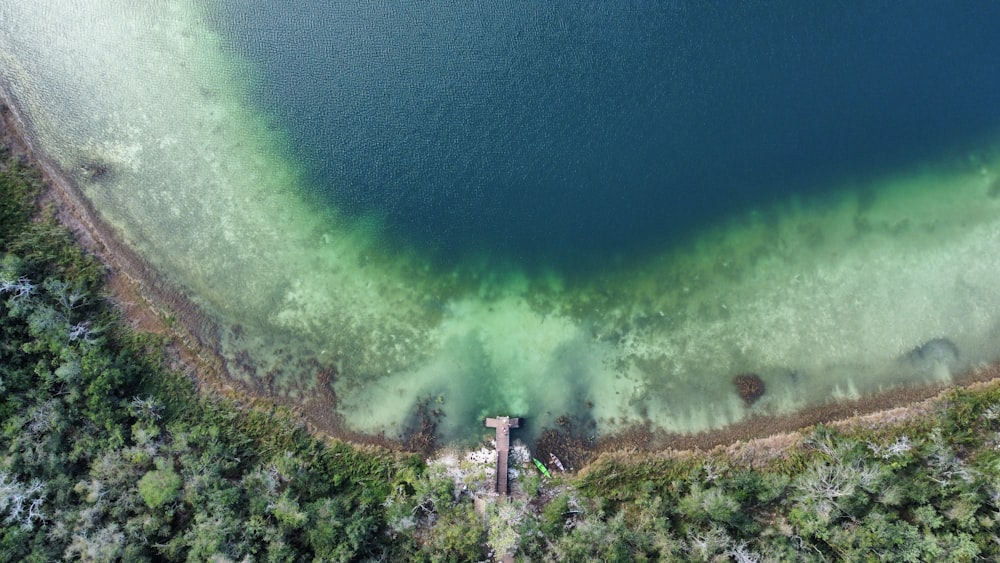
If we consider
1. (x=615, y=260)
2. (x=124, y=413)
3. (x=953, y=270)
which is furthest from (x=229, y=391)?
(x=953, y=270)

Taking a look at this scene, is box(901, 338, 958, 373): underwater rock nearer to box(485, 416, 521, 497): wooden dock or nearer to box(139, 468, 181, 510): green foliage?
box(485, 416, 521, 497): wooden dock

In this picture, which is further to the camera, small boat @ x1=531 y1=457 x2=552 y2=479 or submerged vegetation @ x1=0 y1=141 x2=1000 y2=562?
small boat @ x1=531 y1=457 x2=552 y2=479

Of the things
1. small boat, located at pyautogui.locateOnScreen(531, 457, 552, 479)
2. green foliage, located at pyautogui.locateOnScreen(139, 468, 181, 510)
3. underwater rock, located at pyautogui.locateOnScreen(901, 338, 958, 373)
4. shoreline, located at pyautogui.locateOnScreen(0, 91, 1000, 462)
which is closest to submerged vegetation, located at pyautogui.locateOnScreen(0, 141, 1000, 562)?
green foliage, located at pyautogui.locateOnScreen(139, 468, 181, 510)

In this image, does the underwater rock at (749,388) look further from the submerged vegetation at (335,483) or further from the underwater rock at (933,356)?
the underwater rock at (933,356)

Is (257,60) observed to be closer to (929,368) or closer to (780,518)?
(780,518)

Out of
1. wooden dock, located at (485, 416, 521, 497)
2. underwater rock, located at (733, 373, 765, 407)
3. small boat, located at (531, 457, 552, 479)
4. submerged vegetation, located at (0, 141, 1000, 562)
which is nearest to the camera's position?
submerged vegetation, located at (0, 141, 1000, 562)

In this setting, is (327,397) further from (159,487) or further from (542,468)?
(542,468)

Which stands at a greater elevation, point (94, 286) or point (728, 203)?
point (728, 203)
